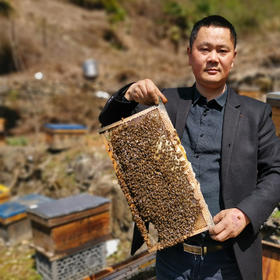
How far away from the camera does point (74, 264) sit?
20.7ft

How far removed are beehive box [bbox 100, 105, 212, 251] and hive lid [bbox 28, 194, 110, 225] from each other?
4260 mm

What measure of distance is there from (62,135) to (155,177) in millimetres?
9774

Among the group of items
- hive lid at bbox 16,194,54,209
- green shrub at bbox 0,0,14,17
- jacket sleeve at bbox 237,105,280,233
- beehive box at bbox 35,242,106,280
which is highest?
green shrub at bbox 0,0,14,17

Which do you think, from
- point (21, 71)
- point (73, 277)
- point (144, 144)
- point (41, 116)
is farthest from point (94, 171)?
point (21, 71)

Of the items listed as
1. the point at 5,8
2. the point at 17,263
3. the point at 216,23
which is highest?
the point at 5,8

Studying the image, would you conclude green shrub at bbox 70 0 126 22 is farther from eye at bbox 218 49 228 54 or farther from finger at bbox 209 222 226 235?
finger at bbox 209 222 226 235

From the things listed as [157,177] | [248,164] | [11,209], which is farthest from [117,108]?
[11,209]

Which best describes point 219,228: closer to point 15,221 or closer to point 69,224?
point 69,224

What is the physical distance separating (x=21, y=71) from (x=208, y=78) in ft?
69.4

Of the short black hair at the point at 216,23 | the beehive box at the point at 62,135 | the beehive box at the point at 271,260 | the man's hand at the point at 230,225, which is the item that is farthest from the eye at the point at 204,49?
the beehive box at the point at 62,135

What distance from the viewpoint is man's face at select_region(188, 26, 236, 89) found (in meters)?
1.71

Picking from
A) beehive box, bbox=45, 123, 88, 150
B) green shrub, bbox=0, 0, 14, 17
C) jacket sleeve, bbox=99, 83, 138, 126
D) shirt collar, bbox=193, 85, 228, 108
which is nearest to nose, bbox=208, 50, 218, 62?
shirt collar, bbox=193, 85, 228, 108

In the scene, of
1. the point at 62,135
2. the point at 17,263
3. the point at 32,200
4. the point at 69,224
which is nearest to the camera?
the point at 69,224

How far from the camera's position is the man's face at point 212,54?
1715mm
